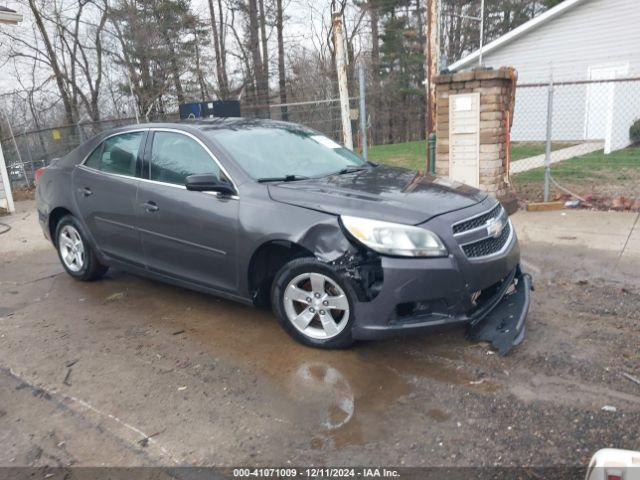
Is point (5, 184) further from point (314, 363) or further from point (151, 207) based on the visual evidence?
point (314, 363)

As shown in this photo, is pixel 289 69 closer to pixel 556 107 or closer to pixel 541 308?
pixel 556 107

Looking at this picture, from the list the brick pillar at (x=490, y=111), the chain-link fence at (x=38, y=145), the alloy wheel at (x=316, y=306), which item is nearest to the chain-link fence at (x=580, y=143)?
the brick pillar at (x=490, y=111)

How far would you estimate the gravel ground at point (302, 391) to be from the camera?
2.71 m

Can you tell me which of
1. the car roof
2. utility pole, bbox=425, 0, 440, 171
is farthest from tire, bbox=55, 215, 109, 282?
utility pole, bbox=425, 0, 440, 171

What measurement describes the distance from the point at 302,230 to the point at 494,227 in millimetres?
1351

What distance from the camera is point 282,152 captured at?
4473mm

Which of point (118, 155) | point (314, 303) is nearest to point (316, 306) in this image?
point (314, 303)

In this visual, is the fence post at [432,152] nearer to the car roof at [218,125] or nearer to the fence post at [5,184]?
the car roof at [218,125]

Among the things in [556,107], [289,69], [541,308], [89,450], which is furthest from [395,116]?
[89,450]

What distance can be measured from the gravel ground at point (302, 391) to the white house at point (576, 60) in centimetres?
1341

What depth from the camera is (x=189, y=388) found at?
11.0ft

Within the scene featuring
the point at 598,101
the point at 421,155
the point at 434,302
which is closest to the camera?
the point at 434,302

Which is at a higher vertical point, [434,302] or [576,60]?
[576,60]

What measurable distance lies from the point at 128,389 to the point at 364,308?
1.59m
